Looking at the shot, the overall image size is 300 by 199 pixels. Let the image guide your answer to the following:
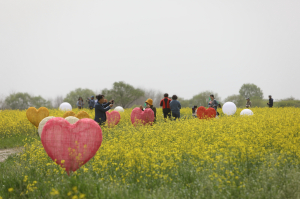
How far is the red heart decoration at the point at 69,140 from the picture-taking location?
17.2 ft

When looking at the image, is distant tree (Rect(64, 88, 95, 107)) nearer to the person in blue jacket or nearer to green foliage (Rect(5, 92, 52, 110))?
green foliage (Rect(5, 92, 52, 110))

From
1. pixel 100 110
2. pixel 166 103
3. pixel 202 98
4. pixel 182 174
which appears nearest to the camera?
pixel 182 174

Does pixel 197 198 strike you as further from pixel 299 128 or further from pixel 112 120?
pixel 112 120

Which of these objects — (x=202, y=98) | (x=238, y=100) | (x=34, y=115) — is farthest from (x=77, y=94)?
(x=34, y=115)

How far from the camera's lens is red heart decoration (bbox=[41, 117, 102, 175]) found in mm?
5238

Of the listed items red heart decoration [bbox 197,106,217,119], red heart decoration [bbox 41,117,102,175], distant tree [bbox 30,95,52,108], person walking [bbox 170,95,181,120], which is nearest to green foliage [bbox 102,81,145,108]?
distant tree [bbox 30,95,52,108]

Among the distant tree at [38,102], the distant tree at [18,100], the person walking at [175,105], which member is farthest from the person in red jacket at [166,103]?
the distant tree at [18,100]

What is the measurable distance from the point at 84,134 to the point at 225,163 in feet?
10.2

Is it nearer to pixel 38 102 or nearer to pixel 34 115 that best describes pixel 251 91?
pixel 38 102

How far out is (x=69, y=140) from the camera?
5.24m

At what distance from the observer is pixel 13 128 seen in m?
12.6

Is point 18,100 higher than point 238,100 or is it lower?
higher

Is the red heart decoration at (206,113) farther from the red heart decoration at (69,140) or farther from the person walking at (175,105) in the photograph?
the red heart decoration at (69,140)

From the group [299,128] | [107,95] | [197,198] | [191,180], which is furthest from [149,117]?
[107,95]
